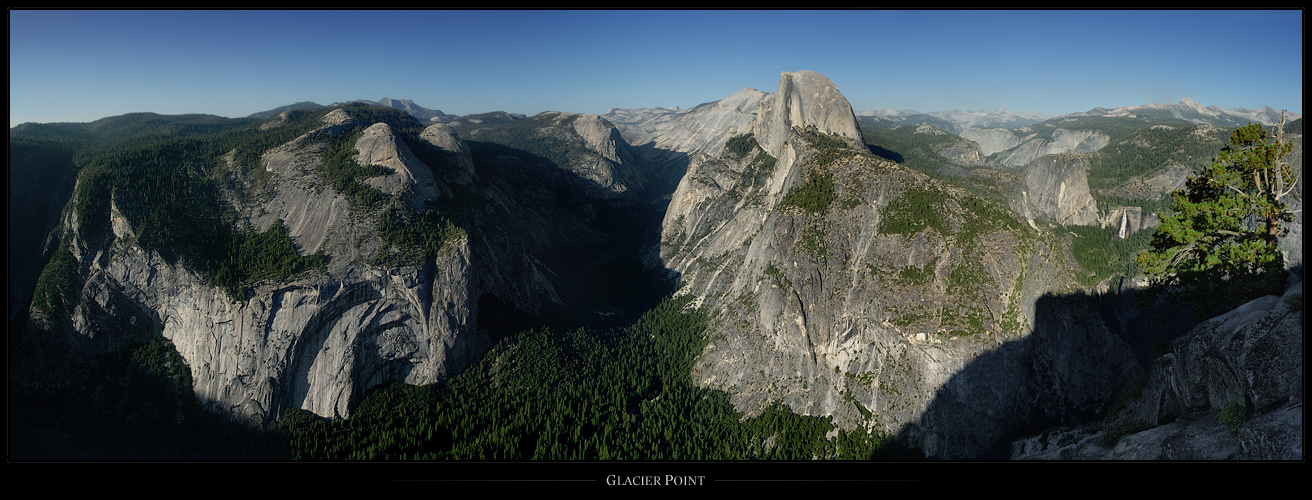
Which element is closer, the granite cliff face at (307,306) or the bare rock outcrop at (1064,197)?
the granite cliff face at (307,306)

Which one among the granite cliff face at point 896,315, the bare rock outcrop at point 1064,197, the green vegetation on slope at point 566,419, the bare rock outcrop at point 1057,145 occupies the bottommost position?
the green vegetation on slope at point 566,419

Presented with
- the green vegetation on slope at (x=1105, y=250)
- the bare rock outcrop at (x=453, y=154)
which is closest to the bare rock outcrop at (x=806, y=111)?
the green vegetation on slope at (x=1105, y=250)

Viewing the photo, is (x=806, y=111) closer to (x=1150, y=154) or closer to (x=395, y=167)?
(x=395, y=167)

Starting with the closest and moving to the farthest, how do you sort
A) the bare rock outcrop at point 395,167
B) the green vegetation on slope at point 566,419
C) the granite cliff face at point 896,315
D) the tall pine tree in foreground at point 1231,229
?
1. the tall pine tree in foreground at point 1231,229
2. the granite cliff face at point 896,315
3. the green vegetation on slope at point 566,419
4. the bare rock outcrop at point 395,167

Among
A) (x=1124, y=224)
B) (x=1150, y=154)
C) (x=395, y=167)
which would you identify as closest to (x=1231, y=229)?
(x=395, y=167)

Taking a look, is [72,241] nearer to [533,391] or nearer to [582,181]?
[533,391]

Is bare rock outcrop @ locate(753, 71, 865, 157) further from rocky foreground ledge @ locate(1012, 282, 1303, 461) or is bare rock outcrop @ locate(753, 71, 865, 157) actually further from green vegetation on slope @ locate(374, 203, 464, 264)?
rocky foreground ledge @ locate(1012, 282, 1303, 461)

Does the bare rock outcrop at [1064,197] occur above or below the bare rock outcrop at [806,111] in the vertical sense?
below

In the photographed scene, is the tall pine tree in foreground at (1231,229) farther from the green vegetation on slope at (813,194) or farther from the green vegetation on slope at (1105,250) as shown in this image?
the green vegetation on slope at (1105,250)

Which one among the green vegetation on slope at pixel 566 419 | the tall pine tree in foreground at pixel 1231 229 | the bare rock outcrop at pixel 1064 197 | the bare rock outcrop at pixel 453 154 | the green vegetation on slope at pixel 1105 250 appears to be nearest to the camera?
the tall pine tree in foreground at pixel 1231 229

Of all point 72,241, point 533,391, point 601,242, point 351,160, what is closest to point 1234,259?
point 533,391
